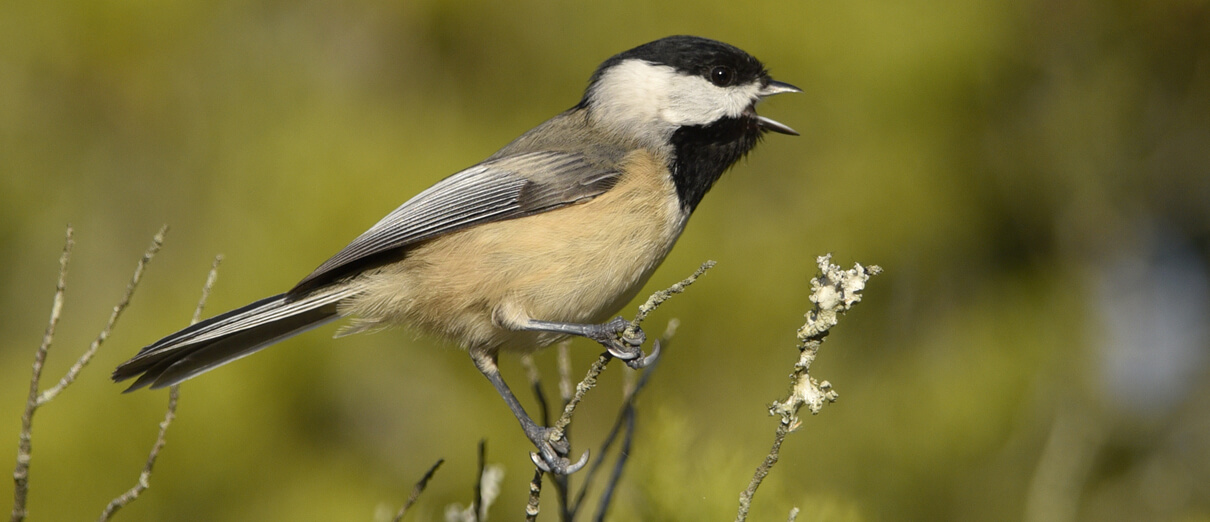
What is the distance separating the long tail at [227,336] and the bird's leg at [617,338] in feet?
1.50

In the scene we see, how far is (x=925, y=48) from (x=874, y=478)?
1148 millimetres

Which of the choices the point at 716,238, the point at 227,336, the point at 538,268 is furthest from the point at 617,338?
the point at 716,238

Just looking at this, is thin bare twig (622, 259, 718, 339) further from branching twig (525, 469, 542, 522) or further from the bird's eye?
the bird's eye

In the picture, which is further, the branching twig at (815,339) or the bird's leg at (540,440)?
the bird's leg at (540,440)

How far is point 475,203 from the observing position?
1.63 m

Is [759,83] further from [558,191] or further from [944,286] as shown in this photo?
[944,286]

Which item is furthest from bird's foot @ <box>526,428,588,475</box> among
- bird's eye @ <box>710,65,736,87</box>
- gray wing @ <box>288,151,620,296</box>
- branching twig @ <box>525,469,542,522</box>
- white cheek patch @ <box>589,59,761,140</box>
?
bird's eye @ <box>710,65,736,87</box>

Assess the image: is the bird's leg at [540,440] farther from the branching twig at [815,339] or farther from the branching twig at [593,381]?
the branching twig at [815,339]

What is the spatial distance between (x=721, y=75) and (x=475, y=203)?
54 cm

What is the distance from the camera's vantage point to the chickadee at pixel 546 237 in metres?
1.52

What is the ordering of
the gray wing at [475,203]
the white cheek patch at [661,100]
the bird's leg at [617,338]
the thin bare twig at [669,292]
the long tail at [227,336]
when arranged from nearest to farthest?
1. the thin bare twig at [669,292]
2. the bird's leg at [617,338]
3. the long tail at [227,336]
4. the gray wing at [475,203]
5. the white cheek patch at [661,100]

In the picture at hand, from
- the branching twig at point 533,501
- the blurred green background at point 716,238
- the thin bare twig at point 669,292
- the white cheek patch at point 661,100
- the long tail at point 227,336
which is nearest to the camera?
the thin bare twig at point 669,292

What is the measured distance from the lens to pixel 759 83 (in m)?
1.80

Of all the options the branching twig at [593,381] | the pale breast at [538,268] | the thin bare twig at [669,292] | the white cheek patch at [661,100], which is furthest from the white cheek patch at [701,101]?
the thin bare twig at [669,292]
